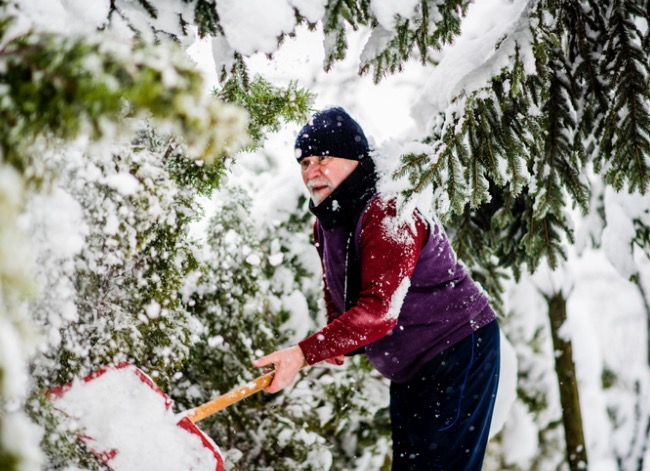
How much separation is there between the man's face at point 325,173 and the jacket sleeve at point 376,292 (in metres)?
0.33

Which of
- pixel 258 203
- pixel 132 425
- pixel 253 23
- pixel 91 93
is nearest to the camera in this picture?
pixel 91 93

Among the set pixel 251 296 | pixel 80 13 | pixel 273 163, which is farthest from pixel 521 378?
pixel 80 13

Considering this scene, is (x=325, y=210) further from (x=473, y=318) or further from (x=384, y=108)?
(x=384, y=108)

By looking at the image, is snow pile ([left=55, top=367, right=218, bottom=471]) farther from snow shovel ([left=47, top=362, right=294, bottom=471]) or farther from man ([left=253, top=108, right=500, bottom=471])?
man ([left=253, top=108, right=500, bottom=471])

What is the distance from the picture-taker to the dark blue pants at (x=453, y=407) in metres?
2.35

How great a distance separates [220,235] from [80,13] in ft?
5.89

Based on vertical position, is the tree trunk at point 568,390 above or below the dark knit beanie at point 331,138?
below

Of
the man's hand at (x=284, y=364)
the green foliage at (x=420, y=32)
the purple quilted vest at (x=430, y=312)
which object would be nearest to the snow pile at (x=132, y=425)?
the man's hand at (x=284, y=364)

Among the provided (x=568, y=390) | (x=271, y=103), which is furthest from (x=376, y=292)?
(x=568, y=390)

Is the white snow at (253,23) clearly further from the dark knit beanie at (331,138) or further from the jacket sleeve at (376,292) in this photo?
the jacket sleeve at (376,292)

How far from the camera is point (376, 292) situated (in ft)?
7.00

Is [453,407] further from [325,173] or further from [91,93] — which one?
[91,93]

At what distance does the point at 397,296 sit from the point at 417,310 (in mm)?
256

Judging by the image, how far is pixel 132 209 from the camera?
6.38 feet
